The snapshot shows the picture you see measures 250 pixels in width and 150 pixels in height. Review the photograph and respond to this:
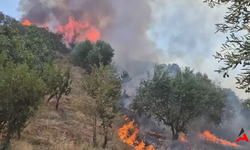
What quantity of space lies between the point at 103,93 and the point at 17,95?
8.81 metres

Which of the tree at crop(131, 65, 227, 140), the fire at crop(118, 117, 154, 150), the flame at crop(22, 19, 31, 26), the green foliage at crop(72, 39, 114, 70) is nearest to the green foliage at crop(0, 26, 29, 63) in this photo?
the fire at crop(118, 117, 154, 150)

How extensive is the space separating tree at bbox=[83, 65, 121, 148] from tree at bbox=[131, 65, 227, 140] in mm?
17783

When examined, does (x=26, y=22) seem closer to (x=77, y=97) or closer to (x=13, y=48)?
(x=13, y=48)

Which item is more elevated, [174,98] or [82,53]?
[82,53]

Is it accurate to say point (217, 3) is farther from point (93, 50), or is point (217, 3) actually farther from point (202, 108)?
point (93, 50)

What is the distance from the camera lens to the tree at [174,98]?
1499 inches

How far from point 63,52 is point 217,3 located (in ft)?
269

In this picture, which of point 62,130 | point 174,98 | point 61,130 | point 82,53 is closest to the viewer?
point 61,130

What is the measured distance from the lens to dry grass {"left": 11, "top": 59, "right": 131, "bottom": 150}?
17453 mm

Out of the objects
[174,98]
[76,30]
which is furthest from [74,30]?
[174,98]

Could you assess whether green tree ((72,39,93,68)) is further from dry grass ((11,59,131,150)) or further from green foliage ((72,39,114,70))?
dry grass ((11,59,131,150))

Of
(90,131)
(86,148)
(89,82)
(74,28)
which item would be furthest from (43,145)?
(74,28)

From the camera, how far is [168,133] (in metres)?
48.5

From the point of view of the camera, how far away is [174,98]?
39.4m
